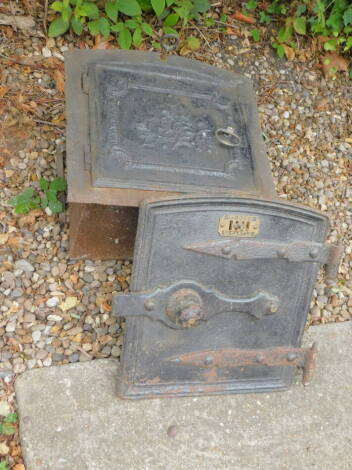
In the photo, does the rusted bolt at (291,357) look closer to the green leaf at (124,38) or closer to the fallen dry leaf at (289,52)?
the green leaf at (124,38)

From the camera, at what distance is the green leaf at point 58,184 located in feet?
8.36

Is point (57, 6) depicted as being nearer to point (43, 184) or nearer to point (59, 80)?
point (59, 80)

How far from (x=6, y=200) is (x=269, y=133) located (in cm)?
150

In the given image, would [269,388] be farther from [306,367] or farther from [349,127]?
[349,127]

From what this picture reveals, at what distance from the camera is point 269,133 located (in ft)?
10.3

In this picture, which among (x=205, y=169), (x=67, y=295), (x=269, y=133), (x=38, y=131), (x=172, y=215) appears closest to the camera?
(x=172, y=215)

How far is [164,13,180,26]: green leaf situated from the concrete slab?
1.91m

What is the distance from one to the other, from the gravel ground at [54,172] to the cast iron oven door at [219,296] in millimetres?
309

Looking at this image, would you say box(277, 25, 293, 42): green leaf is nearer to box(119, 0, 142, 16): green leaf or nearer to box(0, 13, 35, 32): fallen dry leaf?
box(119, 0, 142, 16): green leaf

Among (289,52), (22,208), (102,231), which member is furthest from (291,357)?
(289,52)

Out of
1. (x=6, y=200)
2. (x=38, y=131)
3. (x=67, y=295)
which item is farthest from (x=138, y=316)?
(x=38, y=131)

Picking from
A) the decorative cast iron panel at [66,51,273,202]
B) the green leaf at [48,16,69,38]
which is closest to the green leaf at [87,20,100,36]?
the green leaf at [48,16,69,38]

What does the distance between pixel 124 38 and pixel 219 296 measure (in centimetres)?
159

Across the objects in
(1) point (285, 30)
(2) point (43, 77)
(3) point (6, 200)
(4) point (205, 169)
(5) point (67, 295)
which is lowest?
(5) point (67, 295)
